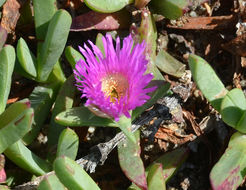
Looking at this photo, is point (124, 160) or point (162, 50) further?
point (162, 50)

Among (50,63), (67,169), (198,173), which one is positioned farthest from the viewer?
(198,173)

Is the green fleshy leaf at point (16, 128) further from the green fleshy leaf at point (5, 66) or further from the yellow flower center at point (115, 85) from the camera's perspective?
the yellow flower center at point (115, 85)

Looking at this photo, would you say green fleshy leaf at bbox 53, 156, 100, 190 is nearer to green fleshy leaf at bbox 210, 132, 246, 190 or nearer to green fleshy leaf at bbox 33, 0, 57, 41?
green fleshy leaf at bbox 210, 132, 246, 190

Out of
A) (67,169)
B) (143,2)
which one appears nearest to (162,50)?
(143,2)

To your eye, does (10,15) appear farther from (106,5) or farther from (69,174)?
(69,174)

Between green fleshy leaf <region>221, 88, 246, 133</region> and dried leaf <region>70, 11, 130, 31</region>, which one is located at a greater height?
dried leaf <region>70, 11, 130, 31</region>

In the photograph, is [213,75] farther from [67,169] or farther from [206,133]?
[67,169]

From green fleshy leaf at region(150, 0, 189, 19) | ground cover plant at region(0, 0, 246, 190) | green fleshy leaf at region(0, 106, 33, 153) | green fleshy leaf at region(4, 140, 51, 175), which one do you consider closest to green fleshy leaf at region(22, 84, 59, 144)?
ground cover plant at region(0, 0, 246, 190)
